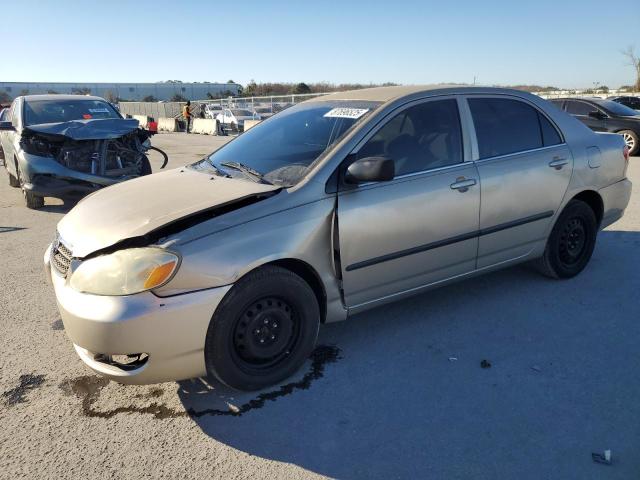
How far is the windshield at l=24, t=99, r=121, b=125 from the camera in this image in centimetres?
838

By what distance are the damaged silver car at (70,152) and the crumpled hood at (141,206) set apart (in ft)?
14.0

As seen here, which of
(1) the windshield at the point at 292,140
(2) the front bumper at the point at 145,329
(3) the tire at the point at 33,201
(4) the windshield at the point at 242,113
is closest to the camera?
(2) the front bumper at the point at 145,329

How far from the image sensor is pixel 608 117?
1311 cm

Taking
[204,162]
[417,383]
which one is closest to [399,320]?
[417,383]

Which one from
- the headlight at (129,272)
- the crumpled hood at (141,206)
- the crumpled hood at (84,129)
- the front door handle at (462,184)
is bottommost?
the headlight at (129,272)

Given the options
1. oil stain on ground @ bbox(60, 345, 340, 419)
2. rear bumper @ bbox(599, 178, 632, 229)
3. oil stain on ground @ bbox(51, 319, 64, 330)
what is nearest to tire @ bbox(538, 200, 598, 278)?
rear bumper @ bbox(599, 178, 632, 229)

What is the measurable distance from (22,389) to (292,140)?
2.30 metres

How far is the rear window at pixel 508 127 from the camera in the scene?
3.86 metres

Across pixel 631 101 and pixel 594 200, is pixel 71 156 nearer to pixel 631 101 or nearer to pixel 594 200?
pixel 594 200

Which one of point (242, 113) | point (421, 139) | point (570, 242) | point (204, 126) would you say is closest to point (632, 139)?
point (570, 242)

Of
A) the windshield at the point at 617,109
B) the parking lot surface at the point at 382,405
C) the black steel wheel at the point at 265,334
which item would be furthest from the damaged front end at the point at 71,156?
the windshield at the point at 617,109

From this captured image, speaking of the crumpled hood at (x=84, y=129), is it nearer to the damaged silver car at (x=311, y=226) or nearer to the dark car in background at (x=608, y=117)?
the damaged silver car at (x=311, y=226)

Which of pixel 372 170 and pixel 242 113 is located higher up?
pixel 372 170

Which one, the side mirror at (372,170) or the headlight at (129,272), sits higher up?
the side mirror at (372,170)
